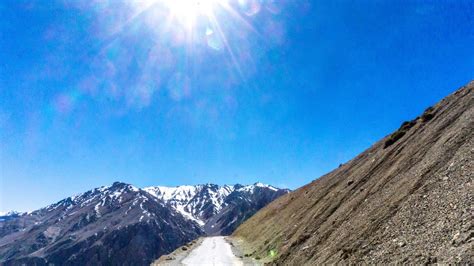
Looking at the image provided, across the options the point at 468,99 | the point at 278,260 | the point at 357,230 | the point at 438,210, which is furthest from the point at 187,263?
the point at 468,99

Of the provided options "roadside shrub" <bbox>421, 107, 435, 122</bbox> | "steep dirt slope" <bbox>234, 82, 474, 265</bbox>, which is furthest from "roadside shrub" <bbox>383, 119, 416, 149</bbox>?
"steep dirt slope" <bbox>234, 82, 474, 265</bbox>

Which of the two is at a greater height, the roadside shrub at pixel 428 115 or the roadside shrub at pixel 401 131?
the roadside shrub at pixel 401 131

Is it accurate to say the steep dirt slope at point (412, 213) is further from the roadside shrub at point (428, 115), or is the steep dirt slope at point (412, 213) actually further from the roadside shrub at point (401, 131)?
the roadside shrub at point (401, 131)

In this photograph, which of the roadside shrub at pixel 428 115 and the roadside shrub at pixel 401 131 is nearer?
the roadside shrub at pixel 428 115

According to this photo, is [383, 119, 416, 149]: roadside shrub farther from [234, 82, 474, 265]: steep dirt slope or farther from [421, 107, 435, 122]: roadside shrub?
[234, 82, 474, 265]: steep dirt slope

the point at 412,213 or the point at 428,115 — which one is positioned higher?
the point at 428,115

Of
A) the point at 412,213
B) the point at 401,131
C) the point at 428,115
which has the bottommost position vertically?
the point at 412,213

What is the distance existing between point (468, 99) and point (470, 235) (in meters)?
26.0

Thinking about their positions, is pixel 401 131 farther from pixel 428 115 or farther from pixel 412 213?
pixel 412 213

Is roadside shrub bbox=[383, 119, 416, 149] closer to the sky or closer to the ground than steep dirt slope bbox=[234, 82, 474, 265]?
closer to the sky

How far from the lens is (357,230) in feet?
69.8

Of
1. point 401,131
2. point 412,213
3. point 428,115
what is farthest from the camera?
point 401,131

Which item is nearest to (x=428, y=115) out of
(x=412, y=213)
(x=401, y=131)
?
(x=401, y=131)

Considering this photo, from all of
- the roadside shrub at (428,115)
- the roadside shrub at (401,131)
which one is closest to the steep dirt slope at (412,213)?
the roadside shrub at (428,115)
